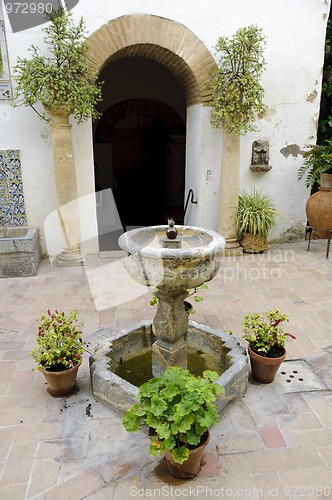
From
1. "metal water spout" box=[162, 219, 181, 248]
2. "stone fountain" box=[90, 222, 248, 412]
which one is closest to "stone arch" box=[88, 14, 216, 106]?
"stone fountain" box=[90, 222, 248, 412]

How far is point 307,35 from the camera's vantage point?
619 cm

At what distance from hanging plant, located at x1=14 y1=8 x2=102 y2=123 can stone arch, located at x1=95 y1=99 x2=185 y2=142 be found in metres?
3.98

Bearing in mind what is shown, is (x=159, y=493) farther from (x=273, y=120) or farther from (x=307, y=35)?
(x=307, y=35)

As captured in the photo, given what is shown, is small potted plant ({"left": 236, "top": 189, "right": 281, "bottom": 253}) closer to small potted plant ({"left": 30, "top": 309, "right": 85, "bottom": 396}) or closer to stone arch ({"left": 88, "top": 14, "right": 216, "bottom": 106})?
stone arch ({"left": 88, "top": 14, "right": 216, "bottom": 106})

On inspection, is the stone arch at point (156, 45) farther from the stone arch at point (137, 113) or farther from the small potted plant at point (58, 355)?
the small potted plant at point (58, 355)

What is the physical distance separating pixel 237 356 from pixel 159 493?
4.03ft

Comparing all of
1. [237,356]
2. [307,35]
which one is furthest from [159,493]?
[307,35]

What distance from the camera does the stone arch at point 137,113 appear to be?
30.4ft

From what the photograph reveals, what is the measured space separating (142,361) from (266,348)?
1117 millimetres

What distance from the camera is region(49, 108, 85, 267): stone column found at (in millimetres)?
5430

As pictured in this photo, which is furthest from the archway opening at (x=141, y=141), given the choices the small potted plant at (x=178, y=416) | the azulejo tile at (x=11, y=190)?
the small potted plant at (x=178, y=416)

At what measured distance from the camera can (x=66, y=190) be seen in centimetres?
568

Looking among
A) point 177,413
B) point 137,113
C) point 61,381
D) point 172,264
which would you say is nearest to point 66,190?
point 61,381

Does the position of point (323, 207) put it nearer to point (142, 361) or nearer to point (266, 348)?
point (266, 348)
